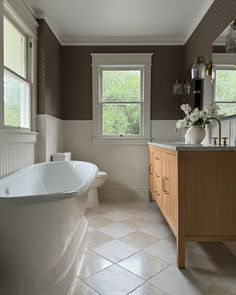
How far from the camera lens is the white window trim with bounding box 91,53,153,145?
12.2 feet

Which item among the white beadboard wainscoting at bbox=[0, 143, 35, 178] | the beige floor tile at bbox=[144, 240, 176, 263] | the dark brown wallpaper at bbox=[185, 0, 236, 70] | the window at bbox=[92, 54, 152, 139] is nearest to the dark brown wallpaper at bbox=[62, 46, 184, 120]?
the window at bbox=[92, 54, 152, 139]

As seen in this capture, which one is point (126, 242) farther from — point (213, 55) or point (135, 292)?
point (213, 55)

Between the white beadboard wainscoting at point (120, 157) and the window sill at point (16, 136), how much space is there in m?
1.00

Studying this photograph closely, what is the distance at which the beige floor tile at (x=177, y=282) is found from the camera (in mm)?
1517

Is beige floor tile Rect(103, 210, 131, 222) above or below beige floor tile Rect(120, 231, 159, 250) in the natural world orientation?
above

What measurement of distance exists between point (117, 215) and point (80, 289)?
1.50 m

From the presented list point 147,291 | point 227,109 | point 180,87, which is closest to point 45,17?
point 180,87

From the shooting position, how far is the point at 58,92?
3643 mm

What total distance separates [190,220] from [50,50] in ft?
9.06

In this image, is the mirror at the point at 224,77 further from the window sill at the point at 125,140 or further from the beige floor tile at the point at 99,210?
the beige floor tile at the point at 99,210

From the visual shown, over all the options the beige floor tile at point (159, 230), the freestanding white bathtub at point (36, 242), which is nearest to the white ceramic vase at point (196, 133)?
the beige floor tile at point (159, 230)

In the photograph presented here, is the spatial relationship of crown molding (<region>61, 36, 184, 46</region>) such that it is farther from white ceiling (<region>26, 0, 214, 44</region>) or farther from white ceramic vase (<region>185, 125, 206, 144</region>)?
white ceramic vase (<region>185, 125, 206, 144</region>)

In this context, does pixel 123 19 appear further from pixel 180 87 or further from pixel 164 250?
pixel 164 250

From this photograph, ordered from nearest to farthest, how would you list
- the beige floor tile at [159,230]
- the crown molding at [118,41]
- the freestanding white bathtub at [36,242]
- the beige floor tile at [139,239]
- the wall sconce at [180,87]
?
the freestanding white bathtub at [36,242]
the beige floor tile at [139,239]
the beige floor tile at [159,230]
the wall sconce at [180,87]
the crown molding at [118,41]
